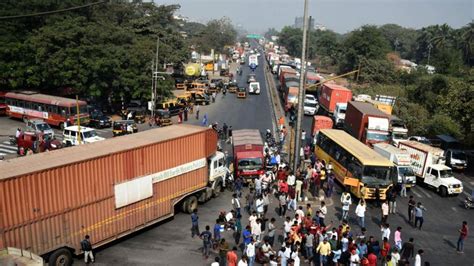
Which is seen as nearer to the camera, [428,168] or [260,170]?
[260,170]

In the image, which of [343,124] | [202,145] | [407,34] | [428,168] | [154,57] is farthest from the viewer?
[407,34]

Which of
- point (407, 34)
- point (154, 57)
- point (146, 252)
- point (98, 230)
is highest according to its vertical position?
point (407, 34)

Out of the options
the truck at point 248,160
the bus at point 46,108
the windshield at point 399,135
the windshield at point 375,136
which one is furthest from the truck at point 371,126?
the bus at point 46,108

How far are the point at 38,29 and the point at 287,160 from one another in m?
31.8

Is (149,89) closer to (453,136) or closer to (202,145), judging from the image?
(202,145)

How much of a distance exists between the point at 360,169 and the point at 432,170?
21.5 feet

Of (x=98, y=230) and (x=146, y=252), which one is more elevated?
(x=98, y=230)

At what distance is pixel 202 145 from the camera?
21.0 meters

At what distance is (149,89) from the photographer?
45.7 meters

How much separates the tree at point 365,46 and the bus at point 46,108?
198 feet

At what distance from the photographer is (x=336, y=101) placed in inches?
1800

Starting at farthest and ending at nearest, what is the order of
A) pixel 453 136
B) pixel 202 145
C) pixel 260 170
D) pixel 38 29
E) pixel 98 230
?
pixel 38 29 → pixel 453 136 → pixel 260 170 → pixel 202 145 → pixel 98 230

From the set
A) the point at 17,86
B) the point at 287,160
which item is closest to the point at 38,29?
the point at 17,86

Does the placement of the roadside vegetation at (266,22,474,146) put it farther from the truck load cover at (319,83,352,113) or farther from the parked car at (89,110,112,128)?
the parked car at (89,110,112,128)
